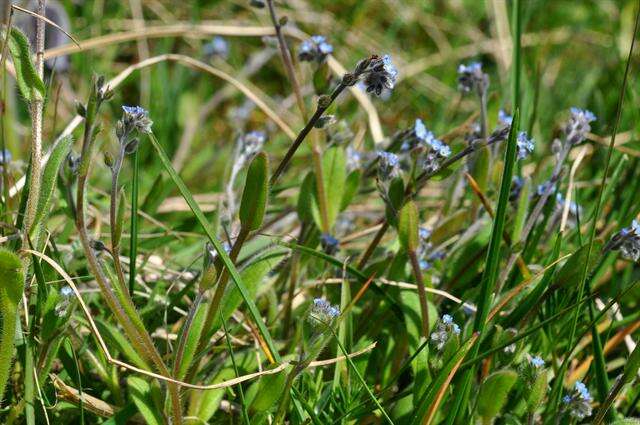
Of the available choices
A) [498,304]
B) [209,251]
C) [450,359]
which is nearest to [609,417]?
[498,304]

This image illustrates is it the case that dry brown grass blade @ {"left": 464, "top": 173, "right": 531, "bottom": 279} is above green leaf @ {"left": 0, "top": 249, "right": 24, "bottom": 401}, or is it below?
above

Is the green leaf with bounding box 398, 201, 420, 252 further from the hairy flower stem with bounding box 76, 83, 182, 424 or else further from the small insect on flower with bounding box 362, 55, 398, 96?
the hairy flower stem with bounding box 76, 83, 182, 424

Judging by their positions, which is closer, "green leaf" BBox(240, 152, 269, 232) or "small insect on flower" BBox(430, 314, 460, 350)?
"green leaf" BBox(240, 152, 269, 232)

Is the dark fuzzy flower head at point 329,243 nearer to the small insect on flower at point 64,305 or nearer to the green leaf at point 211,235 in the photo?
the green leaf at point 211,235

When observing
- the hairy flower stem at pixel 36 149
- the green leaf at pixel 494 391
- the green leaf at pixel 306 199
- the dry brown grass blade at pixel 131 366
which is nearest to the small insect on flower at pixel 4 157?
the hairy flower stem at pixel 36 149

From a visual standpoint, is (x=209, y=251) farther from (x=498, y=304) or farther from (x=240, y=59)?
(x=240, y=59)

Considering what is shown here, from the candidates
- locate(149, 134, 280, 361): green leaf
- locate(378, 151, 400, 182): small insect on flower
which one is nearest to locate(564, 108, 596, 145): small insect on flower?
locate(378, 151, 400, 182): small insect on flower
